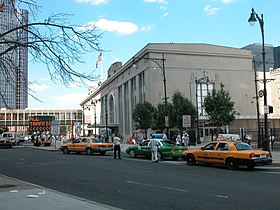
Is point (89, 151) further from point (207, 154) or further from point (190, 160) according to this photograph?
point (207, 154)

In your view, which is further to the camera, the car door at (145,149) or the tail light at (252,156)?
the car door at (145,149)

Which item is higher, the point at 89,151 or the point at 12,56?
the point at 12,56

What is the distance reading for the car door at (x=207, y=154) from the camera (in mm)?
18781

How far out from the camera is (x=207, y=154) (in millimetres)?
18875

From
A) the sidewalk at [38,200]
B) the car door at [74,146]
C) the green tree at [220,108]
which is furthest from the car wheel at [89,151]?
the sidewalk at [38,200]

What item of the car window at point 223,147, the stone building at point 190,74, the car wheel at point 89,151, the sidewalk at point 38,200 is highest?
the stone building at point 190,74

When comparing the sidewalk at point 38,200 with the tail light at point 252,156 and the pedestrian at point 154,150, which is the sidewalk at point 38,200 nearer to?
the tail light at point 252,156

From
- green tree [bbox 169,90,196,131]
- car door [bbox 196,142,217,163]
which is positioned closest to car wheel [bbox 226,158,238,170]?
car door [bbox 196,142,217,163]

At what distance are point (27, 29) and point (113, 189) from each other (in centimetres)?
571

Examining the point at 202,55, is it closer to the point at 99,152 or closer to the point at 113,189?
the point at 99,152

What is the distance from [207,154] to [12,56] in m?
11.3

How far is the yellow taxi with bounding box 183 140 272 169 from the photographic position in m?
16.9

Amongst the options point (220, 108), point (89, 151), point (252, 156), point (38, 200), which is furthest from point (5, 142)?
point (38, 200)

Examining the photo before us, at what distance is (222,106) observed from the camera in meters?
38.8
